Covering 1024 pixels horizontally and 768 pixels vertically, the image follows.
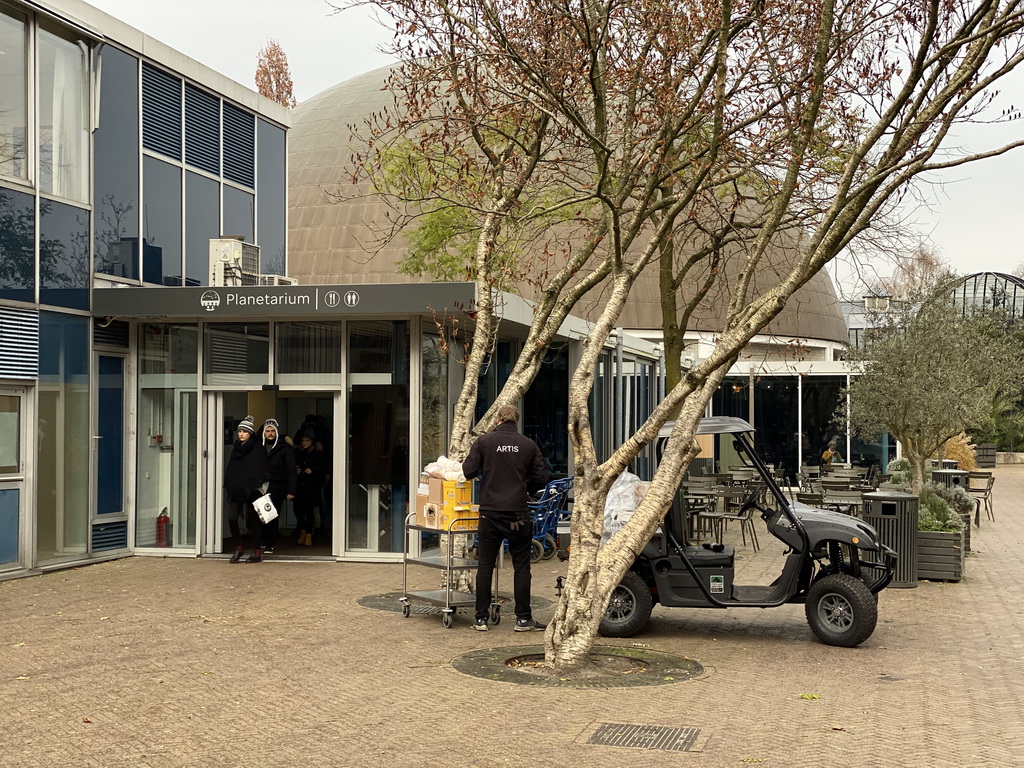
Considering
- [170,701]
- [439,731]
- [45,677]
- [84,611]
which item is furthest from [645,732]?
[84,611]

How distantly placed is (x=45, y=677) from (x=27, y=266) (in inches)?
275

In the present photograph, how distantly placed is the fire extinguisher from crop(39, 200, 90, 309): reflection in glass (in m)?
2.93

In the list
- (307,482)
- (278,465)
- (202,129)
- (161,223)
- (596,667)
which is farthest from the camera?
(202,129)

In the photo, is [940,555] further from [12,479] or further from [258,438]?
[12,479]

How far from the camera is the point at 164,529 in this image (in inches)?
639

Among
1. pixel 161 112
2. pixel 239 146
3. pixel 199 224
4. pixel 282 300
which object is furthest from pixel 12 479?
pixel 239 146

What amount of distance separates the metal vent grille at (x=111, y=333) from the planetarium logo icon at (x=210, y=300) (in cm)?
148

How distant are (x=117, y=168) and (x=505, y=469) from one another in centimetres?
795

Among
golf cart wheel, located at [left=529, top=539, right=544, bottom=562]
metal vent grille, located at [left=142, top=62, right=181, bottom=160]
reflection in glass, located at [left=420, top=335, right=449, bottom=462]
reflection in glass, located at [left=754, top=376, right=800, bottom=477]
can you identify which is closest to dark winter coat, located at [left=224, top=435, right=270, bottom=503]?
reflection in glass, located at [left=420, top=335, right=449, bottom=462]

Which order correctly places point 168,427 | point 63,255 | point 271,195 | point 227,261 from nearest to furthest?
1. point 63,255
2. point 168,427
3. point 227,261
4. point 271,195

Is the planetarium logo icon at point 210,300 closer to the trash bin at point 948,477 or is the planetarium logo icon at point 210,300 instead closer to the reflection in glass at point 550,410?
the reflection in glass at point 550,410

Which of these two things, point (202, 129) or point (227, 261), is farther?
point (202, 129)

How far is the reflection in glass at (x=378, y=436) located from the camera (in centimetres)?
1553

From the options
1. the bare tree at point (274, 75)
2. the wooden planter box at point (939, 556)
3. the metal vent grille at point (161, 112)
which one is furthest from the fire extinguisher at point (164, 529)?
the bare tree at point (274, 75)
